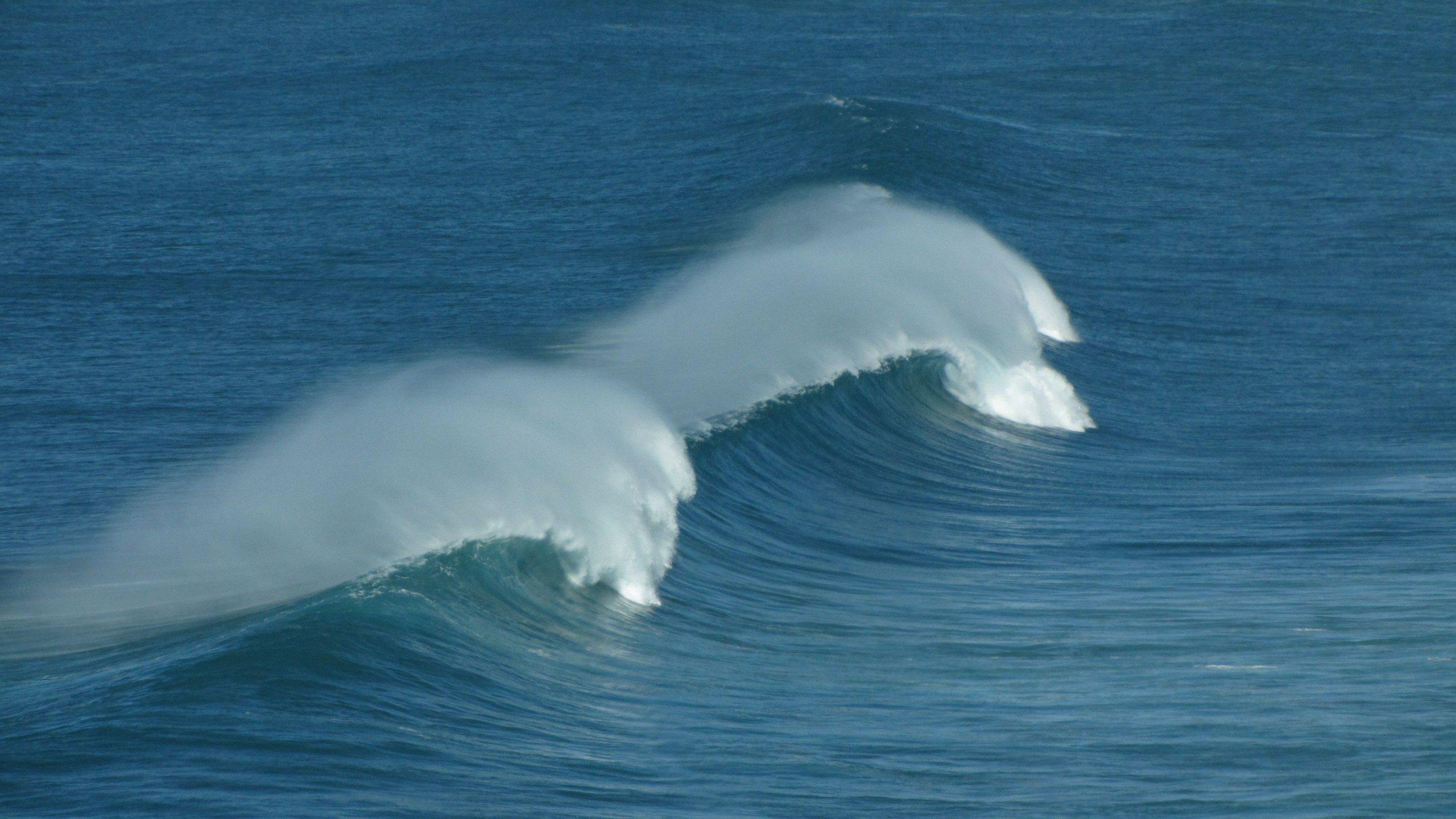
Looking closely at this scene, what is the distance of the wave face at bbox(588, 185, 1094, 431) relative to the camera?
65.4 ft

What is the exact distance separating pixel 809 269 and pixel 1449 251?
18175mm

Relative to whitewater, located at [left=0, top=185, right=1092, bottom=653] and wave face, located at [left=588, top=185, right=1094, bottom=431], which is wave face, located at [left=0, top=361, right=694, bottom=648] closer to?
whitewater, located at [left=0, top=185, right=1092, bottom=653]

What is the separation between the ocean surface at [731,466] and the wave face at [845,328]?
0.35 ft

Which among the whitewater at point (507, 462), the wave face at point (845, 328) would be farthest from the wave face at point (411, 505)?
the wave face at point (845, 328)

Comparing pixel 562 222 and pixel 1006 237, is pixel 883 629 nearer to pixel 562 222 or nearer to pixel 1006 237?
pixel 1006 237

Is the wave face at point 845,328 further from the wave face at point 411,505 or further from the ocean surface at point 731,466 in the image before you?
the wave face at point 411,505

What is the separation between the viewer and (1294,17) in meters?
66.3

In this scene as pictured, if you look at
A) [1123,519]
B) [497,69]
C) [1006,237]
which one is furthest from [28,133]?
[1123,519]

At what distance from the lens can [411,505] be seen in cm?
1255

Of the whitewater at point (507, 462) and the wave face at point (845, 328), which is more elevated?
the wave face at point (845, 328)

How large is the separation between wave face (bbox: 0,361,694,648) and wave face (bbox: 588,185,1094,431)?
3.00 meters

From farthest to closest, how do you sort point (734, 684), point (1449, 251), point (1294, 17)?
point (1294, 17), point (1449, 251), point (734, 684)

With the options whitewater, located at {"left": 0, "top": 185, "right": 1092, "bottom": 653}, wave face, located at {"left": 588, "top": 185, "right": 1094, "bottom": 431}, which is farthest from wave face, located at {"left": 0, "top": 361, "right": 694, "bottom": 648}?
wave face, located at {"left": 588, "top": 185, "right": 1094, "bottom": 431}

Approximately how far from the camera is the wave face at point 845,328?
19938 millimetres
